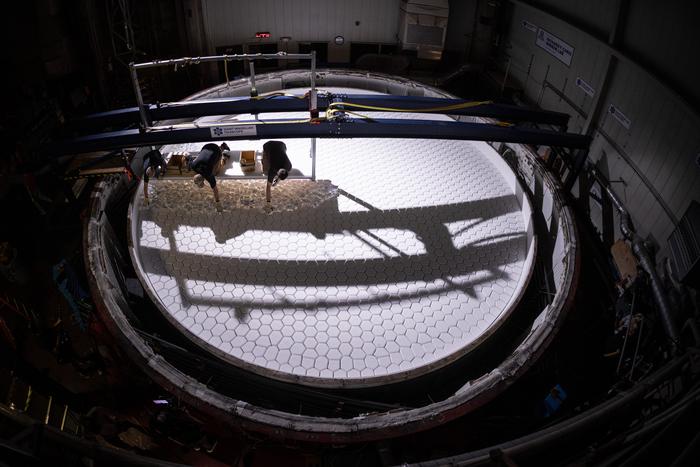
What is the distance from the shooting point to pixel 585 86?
25.1ft

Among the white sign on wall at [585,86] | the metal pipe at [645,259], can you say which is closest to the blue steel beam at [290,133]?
the metal pipe at [645,259]

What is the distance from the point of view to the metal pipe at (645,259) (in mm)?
4715

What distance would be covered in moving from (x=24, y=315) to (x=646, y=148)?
913cm

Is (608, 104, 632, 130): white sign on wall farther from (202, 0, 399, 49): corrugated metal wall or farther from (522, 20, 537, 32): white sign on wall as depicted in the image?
(202, 0, 399, 49): corrugated metal wall

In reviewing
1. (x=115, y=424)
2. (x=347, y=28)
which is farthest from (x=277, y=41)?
(x=115, y=424)

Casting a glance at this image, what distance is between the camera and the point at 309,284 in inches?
220

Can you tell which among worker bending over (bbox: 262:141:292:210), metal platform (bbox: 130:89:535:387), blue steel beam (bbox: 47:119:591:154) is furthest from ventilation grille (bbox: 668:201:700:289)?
worker bending over (bbox: 262:141:292:210)

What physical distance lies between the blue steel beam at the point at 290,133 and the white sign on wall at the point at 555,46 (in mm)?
3219

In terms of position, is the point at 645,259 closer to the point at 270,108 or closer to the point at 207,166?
the point at 270,108

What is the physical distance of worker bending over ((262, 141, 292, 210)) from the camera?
638 centimetres

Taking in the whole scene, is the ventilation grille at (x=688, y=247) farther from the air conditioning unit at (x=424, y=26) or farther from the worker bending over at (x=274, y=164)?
the air conditioning unit at (x=424, y=26)

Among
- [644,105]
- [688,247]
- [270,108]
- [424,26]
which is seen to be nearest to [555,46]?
[644,105]

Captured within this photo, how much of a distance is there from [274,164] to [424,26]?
644 cm

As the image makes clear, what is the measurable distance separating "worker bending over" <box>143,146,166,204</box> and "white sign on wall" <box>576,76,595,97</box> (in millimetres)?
7229
